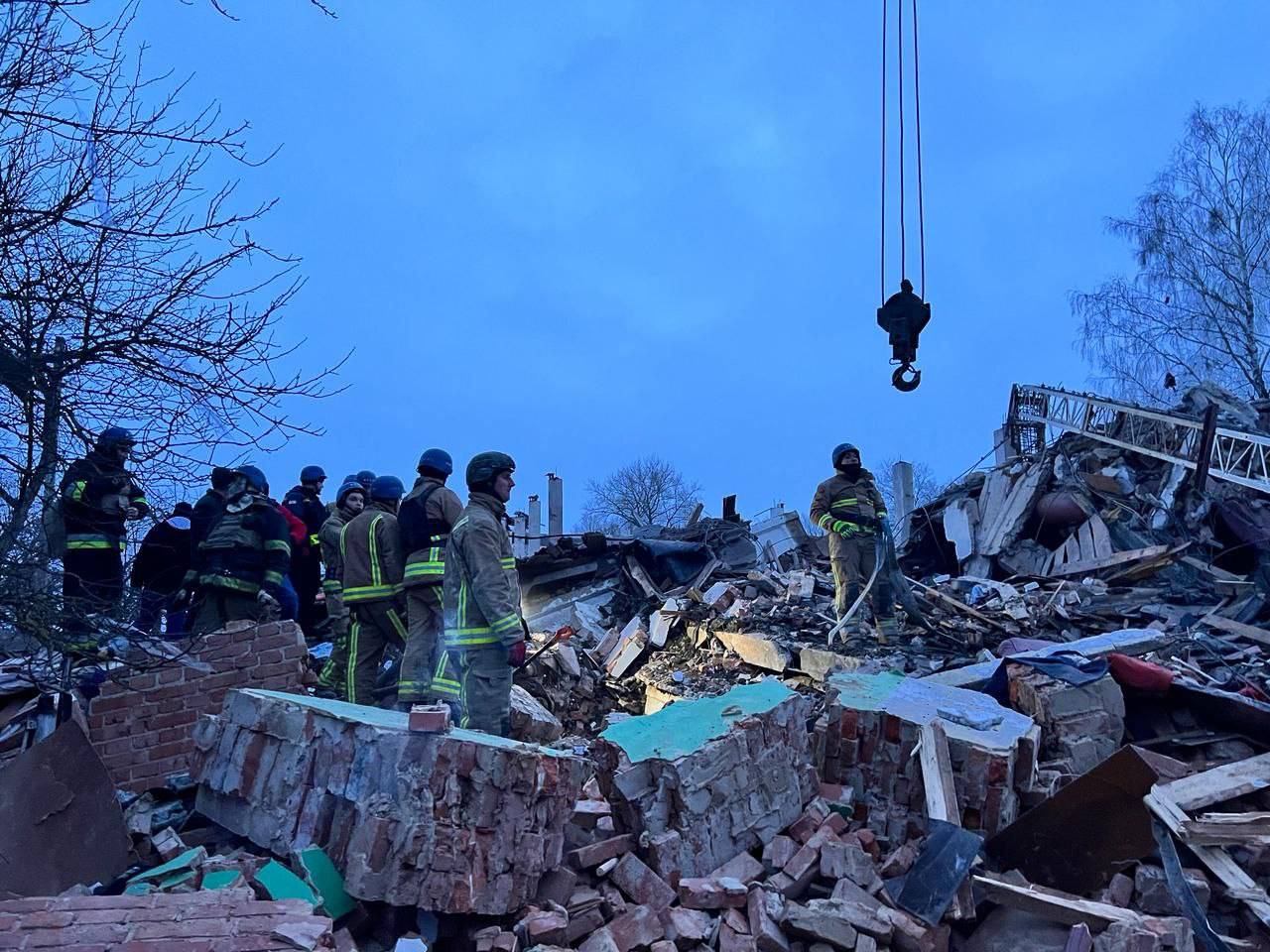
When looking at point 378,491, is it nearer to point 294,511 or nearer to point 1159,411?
point 294,511

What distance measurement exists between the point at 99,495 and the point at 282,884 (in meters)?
2.26

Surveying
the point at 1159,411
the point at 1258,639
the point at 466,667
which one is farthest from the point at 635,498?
the point at 466,667

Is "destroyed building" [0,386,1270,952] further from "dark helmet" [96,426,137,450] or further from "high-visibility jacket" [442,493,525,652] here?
"dark helmet" [96,426,137,450]

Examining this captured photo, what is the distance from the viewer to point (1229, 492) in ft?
41.3

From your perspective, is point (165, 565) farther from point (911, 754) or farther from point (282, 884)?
point (911, 754)

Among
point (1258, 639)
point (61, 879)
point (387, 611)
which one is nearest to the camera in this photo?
point (61, 879)

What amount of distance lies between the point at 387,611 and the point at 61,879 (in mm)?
2498

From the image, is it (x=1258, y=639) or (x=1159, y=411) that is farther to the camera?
(x=1159, y=411)

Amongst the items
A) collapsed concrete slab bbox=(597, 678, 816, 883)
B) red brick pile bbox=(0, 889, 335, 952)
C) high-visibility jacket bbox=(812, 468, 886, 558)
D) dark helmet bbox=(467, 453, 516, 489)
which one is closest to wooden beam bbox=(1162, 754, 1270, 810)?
collapsed concrete slab bbox=(597, 678, 816, 883)

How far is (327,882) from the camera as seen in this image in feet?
12.1

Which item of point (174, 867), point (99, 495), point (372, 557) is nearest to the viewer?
point (174, 867)

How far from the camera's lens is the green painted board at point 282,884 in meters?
3.53

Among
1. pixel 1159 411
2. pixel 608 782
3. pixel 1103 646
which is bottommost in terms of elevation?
pixel 608 782

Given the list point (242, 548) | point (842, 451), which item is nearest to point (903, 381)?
point (842, 451)
